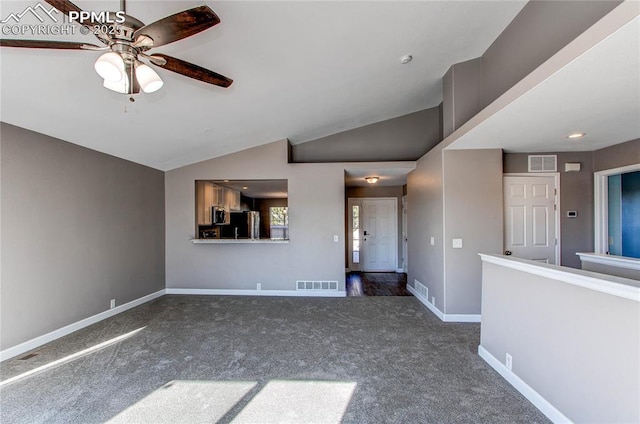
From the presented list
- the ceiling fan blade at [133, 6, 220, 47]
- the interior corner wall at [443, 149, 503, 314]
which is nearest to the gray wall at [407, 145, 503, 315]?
the interior corner wall at [443, 149, 503, 314]

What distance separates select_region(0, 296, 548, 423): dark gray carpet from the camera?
6.26ft

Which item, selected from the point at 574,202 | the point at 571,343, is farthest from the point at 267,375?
the point at 574,202

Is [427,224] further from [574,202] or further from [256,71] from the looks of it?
[256,71]

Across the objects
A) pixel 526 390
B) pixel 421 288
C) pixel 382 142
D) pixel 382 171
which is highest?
pixel 382 142

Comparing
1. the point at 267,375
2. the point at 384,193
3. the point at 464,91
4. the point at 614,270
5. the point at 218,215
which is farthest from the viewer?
the point at 384,193

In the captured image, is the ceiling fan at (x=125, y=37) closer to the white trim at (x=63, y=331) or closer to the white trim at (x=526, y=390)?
the white trim at (x=63, y=331)

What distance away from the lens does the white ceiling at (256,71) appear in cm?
202

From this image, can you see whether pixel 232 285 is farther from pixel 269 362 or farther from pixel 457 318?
pixel 457 318

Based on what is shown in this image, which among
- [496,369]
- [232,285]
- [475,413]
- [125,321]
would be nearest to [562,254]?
[496,369]

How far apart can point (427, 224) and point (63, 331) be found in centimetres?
499

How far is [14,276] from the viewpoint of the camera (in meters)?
2.68

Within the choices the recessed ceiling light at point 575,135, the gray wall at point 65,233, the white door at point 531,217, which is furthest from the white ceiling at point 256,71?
the white door at point 531,217

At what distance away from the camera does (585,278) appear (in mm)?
1609

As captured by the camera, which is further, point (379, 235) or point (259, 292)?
point (379, 235)
